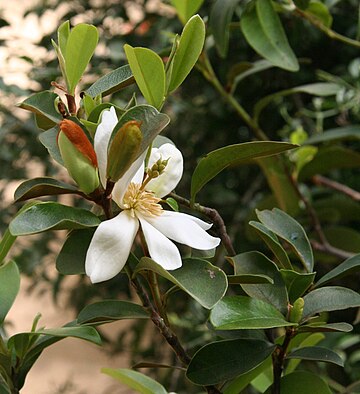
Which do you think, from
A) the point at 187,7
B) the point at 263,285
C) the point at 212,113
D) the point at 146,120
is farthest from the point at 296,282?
the point at 212,113

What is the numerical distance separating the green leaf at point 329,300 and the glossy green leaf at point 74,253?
12 cm

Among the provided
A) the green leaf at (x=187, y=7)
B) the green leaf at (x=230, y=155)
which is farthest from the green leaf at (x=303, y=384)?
the green leaf at (x=187, y=7)

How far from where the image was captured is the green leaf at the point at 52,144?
0.35 meters

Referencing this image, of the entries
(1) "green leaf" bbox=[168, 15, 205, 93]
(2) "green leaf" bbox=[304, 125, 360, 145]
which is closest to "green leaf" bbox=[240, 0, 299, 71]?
(2) "green leaf" bbox=[304, 125, 360, 145]

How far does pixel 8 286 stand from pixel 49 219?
11 centimetres

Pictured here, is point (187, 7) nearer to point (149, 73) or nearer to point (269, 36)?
point (269, 36)

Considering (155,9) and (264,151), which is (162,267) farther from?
(155,9)

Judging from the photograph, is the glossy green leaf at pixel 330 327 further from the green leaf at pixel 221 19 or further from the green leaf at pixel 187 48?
the green leaf at pixel 221 19

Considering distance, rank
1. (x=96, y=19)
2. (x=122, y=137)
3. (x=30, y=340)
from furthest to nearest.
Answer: (x=96, y=19), (x=30, y=340), (x=122, y=137)

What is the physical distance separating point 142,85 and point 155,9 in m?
0.81

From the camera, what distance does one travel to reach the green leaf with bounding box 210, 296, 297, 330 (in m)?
0.34

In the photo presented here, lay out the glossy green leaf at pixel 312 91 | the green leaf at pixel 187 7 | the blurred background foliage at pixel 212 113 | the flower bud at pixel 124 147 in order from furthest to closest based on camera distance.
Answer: the blurred background foliage at pixel 212 113
the glossy green leaf at pixel 312 91
the green leaf at pixel 187 7
the flower bud at pixel 124 147

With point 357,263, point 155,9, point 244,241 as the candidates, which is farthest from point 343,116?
point 357,263

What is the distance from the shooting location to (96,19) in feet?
3.47
